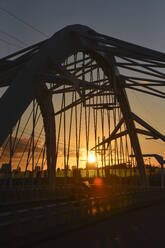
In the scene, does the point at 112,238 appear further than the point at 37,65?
No

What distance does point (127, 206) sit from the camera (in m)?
20.0

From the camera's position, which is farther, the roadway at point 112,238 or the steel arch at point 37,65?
the steel arch at point 37,65

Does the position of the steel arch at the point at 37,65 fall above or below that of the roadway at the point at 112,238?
above

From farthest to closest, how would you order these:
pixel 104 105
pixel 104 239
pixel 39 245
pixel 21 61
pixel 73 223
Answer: pixel 104 105
pixel 21 61
pixel 73 223
pixel 104 239
pixel 39 245

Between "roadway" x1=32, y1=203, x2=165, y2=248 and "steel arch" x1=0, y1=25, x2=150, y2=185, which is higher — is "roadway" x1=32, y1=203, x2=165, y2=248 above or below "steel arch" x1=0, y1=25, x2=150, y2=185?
below

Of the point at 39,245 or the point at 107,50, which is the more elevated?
the point at 107,50

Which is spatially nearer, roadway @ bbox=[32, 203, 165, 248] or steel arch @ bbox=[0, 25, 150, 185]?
roadway @ bbox=[32, 203, 165, 248]

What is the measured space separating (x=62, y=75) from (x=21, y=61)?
Answer: 2.34 metres

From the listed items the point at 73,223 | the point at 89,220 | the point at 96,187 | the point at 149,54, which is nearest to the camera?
the point at 73,223

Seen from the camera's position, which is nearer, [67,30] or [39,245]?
[39,245]

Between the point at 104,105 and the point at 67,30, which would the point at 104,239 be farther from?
the point at 104,105

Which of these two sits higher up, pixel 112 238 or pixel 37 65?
pixel 37 65

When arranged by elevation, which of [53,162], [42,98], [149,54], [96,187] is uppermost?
[42,98]

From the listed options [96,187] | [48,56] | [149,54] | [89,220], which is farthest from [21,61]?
[96,187]
